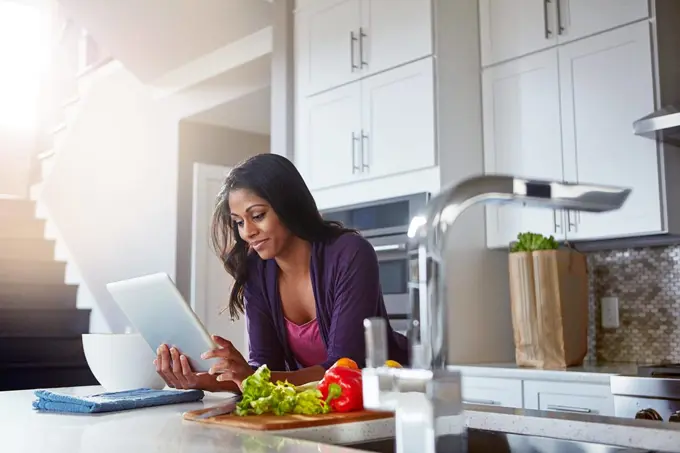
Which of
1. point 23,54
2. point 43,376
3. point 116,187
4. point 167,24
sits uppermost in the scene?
point 23,54

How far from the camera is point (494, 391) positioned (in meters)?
2.89

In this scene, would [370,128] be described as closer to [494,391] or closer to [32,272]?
[494,391]

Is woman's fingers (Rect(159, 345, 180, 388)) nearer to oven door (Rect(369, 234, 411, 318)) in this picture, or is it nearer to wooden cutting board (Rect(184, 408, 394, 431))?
wooden cutting board (Rect(184, 408, 394, 431))

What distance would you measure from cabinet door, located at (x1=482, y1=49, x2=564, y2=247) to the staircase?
2.93 metres

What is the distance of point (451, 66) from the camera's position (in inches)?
128

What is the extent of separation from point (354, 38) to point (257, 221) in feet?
6.10

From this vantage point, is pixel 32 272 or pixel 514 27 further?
pixel 32 272

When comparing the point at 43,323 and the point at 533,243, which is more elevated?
the point at 533,243

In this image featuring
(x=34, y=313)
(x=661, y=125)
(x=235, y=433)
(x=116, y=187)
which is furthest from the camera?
(x=116, y=187)

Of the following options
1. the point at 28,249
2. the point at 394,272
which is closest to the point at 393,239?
the point at 394,272

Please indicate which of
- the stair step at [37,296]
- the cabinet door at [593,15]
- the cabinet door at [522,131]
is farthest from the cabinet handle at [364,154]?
the stair step at [37,296]

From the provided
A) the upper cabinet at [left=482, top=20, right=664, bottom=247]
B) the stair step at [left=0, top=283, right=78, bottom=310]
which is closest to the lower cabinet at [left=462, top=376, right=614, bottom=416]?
the upper cabinet at [left=482, top=20, right=664, bottom=247]

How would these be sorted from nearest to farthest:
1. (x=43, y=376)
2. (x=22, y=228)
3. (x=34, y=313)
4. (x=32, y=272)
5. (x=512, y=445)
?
(x=512, y=445) < (x=43, y=376) < (x=34, y=313) < (x=32, y=272) < (x=22, y=228)

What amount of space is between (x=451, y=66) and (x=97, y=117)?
343 centimetres
